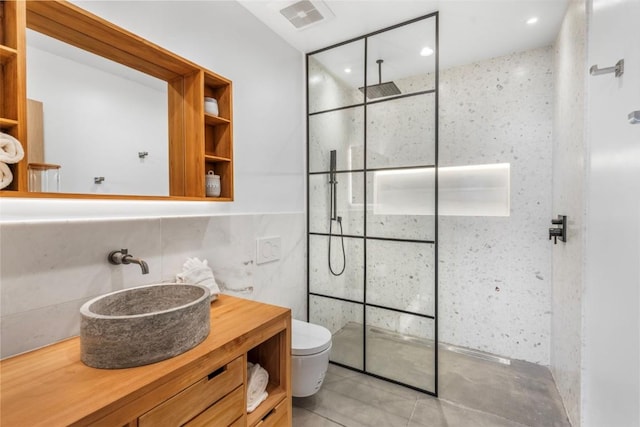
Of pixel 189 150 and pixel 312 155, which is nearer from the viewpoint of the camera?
pixel 189 150

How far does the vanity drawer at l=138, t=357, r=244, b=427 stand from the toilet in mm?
578

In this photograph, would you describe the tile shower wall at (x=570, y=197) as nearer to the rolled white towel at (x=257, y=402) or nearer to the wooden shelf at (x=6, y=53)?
the rolled white towel at (x=257, y=402)

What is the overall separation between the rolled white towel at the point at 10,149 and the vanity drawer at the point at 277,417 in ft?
4.33

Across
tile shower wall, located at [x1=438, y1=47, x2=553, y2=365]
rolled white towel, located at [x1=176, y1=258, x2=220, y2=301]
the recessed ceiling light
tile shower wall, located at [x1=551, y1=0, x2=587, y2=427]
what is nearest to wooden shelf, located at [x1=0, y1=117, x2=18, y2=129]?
rolled white towel, located at [x1=176, y1=258, x2=220, y2=301]

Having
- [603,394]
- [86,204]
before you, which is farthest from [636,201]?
[86,204]

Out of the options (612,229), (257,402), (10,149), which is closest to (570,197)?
(612,229)

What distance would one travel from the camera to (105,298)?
1.02 meters

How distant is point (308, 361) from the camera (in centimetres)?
161

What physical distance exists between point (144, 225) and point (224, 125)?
697mm

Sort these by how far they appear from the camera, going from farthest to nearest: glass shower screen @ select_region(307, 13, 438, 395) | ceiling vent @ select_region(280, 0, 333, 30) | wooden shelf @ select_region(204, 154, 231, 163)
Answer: glass shower screen @ select_region(307, 13, 438, 395), ceiling vent @ select_region(280, 0, 333, 30), wooden shelf @ select_region(204, 154, 231, 163)

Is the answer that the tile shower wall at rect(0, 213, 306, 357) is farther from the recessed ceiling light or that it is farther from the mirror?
the recessed ceiling light

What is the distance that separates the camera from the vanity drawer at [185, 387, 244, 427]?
0.91m

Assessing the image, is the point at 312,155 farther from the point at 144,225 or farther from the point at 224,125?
the point at 144,225

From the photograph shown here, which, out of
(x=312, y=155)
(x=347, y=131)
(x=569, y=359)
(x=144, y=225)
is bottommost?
(x=569, y=359)
